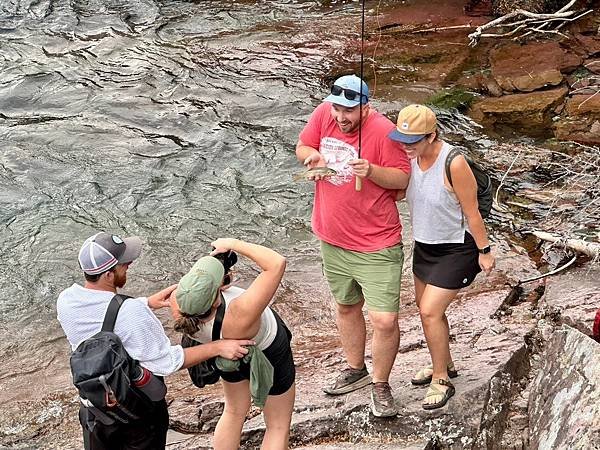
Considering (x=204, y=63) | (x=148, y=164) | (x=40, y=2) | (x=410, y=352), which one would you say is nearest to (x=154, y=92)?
(x=204, y=63)

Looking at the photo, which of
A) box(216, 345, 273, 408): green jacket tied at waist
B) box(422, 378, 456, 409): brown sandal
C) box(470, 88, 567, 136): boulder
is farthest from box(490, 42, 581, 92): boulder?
box(216, 345, 273, 408): green jacket tied at waist

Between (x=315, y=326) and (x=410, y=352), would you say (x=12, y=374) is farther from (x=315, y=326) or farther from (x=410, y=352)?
(x=410, y=352)

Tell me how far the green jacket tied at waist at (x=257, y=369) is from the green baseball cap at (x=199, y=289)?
32 centimetres

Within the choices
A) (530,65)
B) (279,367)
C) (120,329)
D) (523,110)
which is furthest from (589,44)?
(120,329)

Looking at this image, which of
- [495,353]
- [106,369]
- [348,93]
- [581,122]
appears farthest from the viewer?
[581,122]

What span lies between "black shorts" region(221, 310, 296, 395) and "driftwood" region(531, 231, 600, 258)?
3.27m

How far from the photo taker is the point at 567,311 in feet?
19.2

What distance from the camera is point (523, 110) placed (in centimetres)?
1094

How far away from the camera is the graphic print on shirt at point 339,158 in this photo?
459cm

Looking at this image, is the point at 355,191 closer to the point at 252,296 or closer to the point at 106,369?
the point at 252,296

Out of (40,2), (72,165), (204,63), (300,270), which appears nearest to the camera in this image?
(300,270)

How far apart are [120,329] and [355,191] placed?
1.56 meters

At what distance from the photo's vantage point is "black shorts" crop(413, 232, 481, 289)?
14.8 feet

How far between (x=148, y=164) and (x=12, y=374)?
4292mm
